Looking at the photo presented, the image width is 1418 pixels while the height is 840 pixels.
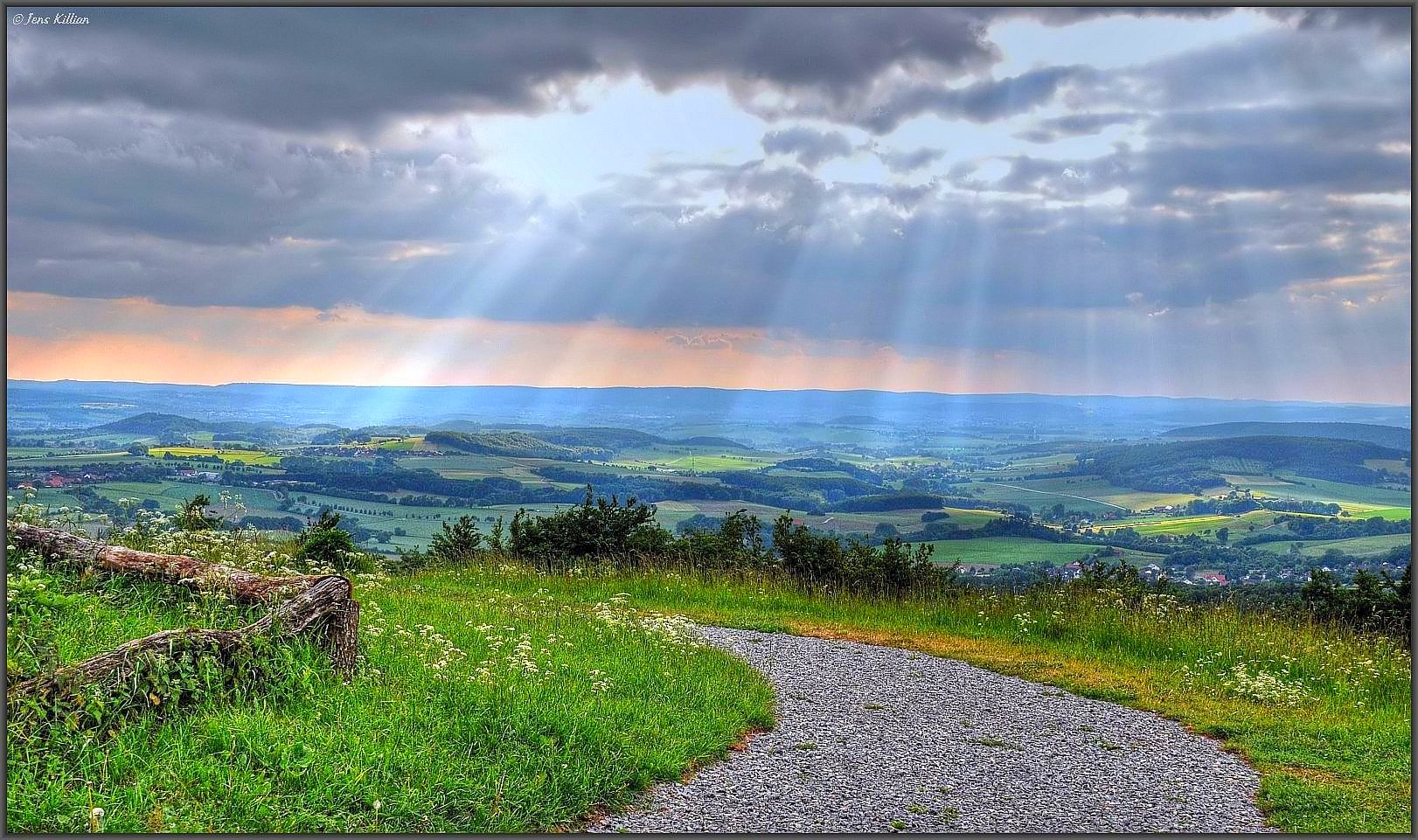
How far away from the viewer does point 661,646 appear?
10406 mm

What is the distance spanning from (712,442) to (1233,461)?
1455 inches

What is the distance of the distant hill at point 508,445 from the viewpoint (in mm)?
51612

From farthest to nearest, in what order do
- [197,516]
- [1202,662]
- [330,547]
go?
[330,547]
[197,516]
[1202,662]

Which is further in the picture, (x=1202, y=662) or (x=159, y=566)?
(x=1202, y=662)

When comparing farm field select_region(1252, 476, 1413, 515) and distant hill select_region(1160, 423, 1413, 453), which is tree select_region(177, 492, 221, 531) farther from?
farm field select_region(1252, 476, 1413, 515)

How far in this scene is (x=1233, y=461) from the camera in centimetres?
5403

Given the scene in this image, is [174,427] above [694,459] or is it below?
above

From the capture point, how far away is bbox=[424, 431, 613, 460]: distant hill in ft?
169

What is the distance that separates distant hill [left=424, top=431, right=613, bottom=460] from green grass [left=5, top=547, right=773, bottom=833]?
42.9 metres

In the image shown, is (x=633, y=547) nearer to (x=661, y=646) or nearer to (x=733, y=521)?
(x=733, y=521)

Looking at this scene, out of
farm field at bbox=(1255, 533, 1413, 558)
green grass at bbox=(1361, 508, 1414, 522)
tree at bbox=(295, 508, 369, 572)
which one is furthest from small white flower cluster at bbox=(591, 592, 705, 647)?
green grass at bbox=(1361, 508, 1414, 522)

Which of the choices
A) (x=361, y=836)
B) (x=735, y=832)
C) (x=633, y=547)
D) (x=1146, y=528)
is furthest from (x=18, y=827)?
(x=1146, y=528)

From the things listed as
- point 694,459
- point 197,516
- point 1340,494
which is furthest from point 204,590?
point 694,459

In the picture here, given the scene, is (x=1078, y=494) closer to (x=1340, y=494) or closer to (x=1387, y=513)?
(x=1340, y=494)
